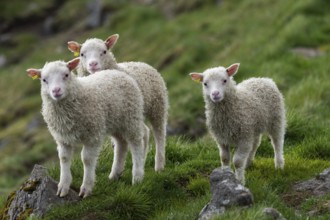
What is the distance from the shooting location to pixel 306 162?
8.74 meters

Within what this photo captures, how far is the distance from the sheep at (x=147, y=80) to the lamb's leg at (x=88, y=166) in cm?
149

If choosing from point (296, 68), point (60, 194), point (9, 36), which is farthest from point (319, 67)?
point (9, 36)

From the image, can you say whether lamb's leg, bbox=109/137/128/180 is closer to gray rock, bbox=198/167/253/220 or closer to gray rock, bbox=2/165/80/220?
gray rock, bbox=2/165/80/220

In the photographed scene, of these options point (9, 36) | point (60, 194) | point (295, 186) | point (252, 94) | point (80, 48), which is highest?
point (9, 36)

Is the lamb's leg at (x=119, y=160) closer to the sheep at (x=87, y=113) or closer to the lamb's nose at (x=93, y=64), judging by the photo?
the sheep at (x=87, y=113)

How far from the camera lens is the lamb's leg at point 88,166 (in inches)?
298

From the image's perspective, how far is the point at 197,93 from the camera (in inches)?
Answer: 671

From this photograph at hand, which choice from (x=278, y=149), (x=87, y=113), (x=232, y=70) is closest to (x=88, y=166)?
(x=87, y=113)

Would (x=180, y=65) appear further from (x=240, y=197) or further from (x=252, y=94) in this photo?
(x=240, y=197)

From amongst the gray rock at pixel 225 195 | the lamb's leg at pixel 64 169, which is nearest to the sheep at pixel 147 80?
the lamb's leg at pixel 64 169

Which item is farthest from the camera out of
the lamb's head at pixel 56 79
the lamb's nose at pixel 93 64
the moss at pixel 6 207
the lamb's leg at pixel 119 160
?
the lamb's nose at pixel 93 64

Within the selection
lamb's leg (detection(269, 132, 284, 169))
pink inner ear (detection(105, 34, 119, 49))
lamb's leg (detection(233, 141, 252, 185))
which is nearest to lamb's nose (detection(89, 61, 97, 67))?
pink inner ear (detection(105, 34, 119, 49))

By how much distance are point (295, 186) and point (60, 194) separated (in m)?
3.09

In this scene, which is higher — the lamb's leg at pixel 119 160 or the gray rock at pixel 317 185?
the lamb's leg at pixel 119 160
